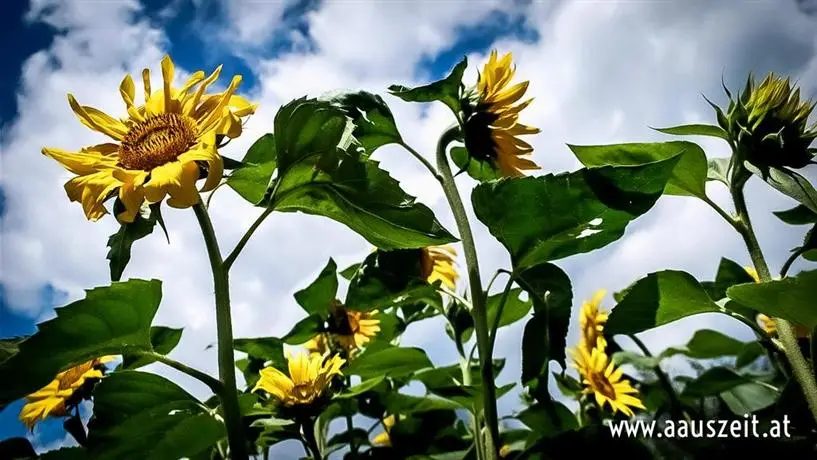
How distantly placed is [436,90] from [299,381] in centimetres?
40

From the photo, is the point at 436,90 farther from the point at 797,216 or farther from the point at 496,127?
the point at 797,216

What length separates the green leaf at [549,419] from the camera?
37.8 inches

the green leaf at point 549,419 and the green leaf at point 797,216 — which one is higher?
the green leaf at point 797,216

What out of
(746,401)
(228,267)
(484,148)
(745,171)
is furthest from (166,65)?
(746,401)

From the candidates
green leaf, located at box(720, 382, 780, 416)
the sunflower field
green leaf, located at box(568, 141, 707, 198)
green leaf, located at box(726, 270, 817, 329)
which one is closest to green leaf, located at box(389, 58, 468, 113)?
the sunflower field

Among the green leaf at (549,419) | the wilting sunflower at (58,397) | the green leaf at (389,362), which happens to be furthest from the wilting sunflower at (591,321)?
the wilting sunflower at (58,397)

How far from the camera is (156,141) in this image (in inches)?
25.5

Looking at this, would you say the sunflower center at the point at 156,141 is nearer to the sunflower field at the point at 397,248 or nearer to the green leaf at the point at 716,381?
the sunflower field at the point at 397,248

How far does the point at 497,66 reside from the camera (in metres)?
0.90

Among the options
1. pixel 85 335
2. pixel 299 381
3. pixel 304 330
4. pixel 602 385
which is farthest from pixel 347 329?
pixel 85 335

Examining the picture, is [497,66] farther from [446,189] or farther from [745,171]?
[745,171]

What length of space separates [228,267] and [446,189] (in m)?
0.31

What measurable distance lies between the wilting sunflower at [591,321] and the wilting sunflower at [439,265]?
0.88 ft

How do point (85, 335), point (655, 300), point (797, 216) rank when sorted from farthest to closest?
point (797, 216), point (655, 300), point (85, 335)
